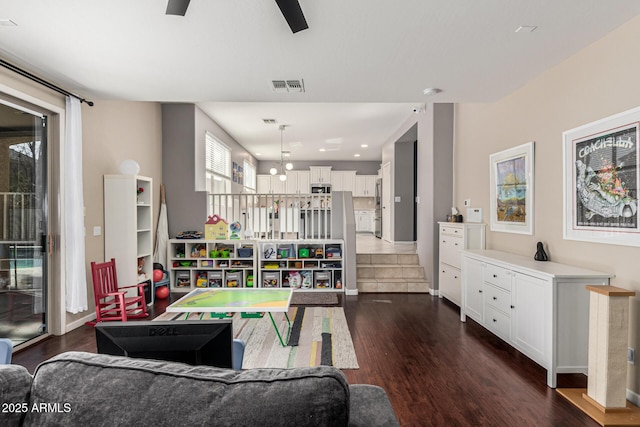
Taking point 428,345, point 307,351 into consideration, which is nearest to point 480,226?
point 428,345

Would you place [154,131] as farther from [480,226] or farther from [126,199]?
[480,226]

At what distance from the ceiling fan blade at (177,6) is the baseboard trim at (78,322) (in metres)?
3.58

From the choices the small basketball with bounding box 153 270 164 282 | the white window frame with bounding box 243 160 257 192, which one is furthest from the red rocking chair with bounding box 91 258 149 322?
the white window frame with bounding box 243 160 257 192

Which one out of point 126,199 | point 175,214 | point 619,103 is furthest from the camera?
point 175,214

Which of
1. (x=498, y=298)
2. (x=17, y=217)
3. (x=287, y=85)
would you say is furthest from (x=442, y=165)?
(x=17, y=217)

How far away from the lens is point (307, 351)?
324 cm

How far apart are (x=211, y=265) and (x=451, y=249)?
12.5 ft

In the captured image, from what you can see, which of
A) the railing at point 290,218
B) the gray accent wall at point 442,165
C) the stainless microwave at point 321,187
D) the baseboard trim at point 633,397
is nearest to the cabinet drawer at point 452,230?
the gray accent wall at point 442,165

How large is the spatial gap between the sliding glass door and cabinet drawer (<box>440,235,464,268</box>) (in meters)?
4.86

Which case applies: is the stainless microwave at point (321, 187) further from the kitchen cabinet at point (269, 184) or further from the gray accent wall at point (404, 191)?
the gray accent wall at point (404, 191)

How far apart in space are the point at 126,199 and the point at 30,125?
4.24 ft

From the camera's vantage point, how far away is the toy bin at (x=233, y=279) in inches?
222

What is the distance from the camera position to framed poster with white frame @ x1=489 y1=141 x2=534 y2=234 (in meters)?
3.54

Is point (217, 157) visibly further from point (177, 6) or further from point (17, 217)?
Result: point (177, 6)
